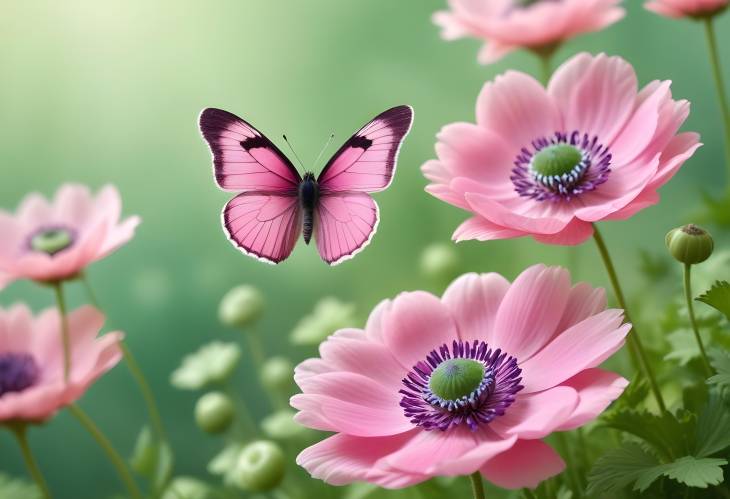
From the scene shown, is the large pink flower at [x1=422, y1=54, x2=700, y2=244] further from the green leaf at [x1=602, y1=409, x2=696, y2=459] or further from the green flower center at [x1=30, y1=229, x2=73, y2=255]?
the green flower center at [x1=30, y1=229, x2=73, y2=255]

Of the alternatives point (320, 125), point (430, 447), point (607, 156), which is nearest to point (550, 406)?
point (430, 447)

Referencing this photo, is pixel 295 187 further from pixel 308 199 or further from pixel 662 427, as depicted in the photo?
pixel 662 427

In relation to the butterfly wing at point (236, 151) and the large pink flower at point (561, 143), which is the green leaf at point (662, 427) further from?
the butterfly wing at point (236, 151)

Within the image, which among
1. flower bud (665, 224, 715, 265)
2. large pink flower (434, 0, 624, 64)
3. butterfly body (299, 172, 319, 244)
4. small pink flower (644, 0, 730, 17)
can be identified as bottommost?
butterfly body (299, 172, 319, 244)

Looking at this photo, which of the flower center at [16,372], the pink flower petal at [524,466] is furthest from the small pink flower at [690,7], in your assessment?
the flower center at [16,372]

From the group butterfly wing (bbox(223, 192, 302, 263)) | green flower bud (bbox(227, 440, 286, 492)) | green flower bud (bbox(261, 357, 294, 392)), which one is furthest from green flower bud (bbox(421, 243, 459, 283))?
butterfly wing (bbox(223, 192, 302, 263))
